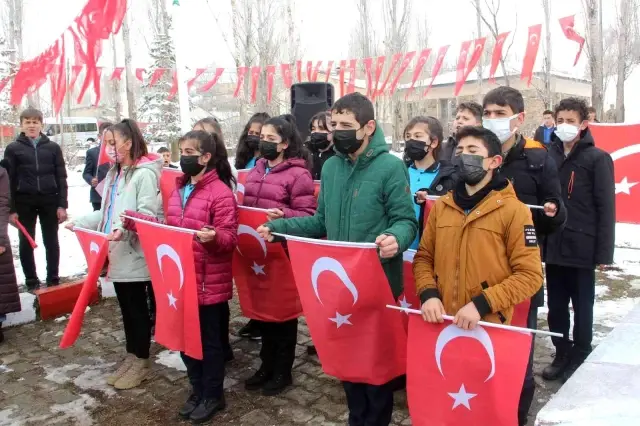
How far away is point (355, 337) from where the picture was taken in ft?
9.71

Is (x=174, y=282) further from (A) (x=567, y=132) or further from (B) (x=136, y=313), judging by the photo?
(A) (x=567, y=132)

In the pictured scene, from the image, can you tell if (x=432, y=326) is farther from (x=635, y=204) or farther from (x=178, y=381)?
(x=635, y=204)

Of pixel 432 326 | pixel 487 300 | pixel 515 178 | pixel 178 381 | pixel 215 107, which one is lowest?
pixel 178 381

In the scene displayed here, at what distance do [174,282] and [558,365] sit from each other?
296 centimetres

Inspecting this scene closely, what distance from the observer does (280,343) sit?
415 centimetres

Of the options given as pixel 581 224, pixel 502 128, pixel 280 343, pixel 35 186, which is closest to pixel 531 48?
pixel 581 224

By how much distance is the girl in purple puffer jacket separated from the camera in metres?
4.00

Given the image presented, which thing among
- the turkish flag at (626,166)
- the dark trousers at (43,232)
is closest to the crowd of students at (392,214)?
the dark trousers at (43,232)

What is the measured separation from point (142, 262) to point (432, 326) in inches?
92.1

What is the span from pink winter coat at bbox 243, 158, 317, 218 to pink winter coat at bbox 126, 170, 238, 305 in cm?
40

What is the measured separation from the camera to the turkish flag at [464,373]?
8.39 ft

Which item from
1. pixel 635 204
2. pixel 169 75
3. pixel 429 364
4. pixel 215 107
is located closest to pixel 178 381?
pixel 429 364

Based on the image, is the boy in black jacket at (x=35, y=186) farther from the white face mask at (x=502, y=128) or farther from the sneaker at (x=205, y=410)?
the white face mask at (x=502, y=128)

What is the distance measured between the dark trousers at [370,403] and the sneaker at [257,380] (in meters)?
1.24
